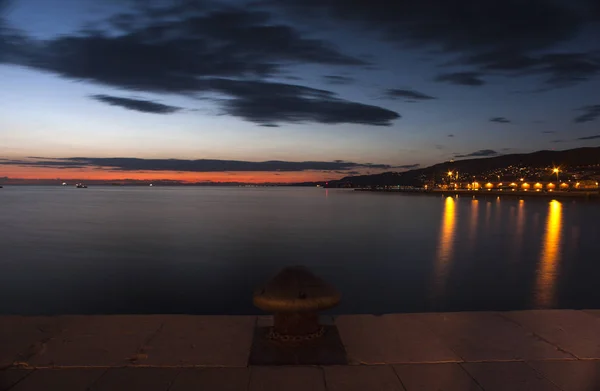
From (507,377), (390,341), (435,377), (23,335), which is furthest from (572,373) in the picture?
(23,335)

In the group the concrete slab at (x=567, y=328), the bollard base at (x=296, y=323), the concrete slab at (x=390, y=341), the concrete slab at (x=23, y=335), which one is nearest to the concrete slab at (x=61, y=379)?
the concrete slab at (x=23, y=335)

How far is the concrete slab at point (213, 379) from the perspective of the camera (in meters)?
4.75

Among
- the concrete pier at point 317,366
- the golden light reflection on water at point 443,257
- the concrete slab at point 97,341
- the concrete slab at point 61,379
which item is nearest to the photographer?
the concrete slab at point 61,379

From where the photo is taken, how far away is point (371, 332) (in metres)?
6.47

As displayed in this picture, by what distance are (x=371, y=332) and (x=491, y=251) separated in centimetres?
2433

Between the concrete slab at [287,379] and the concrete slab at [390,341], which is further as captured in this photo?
the concrete slab at [390,341]

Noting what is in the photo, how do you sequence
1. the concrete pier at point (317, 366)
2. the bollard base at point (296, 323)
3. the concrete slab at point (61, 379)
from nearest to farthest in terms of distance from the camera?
the concrete slab at point (61, 379) < the concrete pier at point (317, 366) < the bollard base at point (296, 323)

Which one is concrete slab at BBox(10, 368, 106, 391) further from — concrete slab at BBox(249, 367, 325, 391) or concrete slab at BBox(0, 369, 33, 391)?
concrete slab at BBox(249, 367, 325, 391)

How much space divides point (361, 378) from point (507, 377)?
1800 mm

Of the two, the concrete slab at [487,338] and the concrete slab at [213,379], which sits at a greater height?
the concrete slab at [487,338]

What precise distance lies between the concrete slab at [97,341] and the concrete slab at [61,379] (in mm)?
173

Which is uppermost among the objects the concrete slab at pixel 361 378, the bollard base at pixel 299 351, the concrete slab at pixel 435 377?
the concrete slab at pixel 435 377

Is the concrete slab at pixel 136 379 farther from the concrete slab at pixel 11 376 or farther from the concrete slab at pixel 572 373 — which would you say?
the concrete slab at pixel 572 373

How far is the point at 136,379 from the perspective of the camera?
494 centimetres
